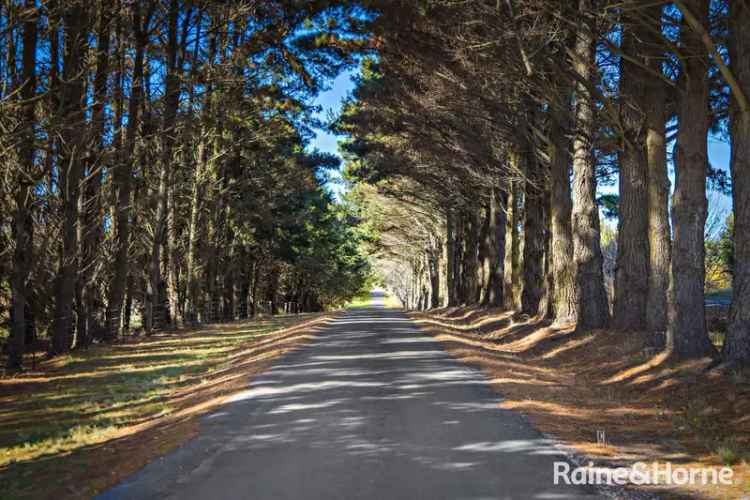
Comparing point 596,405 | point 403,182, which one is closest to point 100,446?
point 596,405

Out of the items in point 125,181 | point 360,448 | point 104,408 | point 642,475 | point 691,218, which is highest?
point 125,181

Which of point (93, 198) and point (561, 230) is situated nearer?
point (561, 230)

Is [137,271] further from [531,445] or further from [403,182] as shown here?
[531,445]

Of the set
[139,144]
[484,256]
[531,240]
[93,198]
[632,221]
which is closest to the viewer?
[632,221]

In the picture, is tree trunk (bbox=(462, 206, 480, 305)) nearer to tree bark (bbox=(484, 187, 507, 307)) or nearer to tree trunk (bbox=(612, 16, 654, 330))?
tree bark (bbox=(484, 187, 507, 307))

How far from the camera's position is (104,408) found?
11820 millimetres

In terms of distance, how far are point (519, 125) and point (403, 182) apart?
17.4 meters

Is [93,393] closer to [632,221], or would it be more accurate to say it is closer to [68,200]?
[68,200]

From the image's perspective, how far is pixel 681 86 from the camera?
1175cm

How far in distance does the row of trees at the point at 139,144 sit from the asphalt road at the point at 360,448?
7307 millimetres

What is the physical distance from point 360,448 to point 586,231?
11.9 m

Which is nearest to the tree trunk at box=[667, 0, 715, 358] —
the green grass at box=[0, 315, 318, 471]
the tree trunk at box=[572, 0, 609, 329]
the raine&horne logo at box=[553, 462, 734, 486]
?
the raine&horne logo at box=[553, 462, 734, 486]

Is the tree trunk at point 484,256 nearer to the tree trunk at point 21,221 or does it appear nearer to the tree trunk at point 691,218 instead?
the tree trunk at point 691,218

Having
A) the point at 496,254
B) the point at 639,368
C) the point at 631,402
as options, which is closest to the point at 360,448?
the point at 631,402
